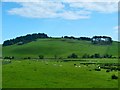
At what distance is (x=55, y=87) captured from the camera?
195 ft

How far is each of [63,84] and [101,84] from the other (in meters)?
7.73

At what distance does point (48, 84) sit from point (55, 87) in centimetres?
384

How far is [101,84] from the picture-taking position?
6475cm

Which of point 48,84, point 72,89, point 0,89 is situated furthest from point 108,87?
point 0,89

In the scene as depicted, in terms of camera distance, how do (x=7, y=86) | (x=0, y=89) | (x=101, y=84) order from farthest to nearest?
(x=101, y=84) < (x=7, y=86) < (x=0, y=89)

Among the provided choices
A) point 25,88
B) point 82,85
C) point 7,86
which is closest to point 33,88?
point 25,88

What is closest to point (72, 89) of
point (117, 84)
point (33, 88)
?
point (33, 88)

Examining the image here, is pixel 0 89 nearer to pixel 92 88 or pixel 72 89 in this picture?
pixel 72 89

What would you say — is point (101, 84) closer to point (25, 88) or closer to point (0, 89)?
point (25, 88)

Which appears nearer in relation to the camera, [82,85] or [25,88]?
[25,88]

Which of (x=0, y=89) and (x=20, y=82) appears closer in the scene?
(x=0, y=89)

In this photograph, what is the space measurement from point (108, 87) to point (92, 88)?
4169 mm

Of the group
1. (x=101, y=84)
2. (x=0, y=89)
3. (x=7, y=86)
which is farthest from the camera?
(x=101, y=84)

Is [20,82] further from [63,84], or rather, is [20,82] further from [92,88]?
[92,88]
